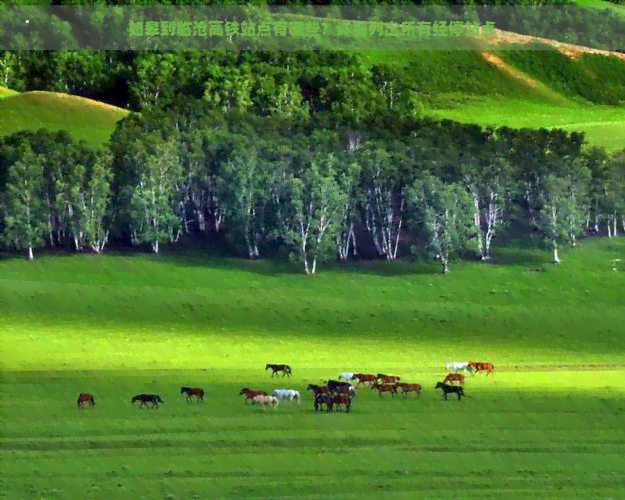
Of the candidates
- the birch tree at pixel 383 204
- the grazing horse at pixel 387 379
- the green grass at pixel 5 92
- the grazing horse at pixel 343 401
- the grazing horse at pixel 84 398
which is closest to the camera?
the grazing horse at pixel 343 401

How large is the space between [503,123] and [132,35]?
14652mm

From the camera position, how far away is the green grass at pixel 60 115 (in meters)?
36.2

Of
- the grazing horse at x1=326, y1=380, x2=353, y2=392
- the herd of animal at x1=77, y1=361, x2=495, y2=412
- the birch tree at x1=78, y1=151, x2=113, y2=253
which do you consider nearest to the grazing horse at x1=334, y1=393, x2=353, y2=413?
the herd of animal at x1=77, y1=361, x2=495, y2=412

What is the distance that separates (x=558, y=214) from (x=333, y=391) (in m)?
15.7

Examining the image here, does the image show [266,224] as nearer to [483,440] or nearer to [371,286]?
[371,286]

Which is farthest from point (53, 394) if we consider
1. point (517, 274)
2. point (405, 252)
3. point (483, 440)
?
point (517, 274)

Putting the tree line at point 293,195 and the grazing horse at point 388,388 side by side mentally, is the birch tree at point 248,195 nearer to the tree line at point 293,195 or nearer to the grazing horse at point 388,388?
the tree line at point 293,195

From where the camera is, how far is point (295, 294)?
33594mm

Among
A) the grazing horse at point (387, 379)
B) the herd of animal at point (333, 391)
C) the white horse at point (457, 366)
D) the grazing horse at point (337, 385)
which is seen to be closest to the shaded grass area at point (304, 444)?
the herd of animal at point (333, 391)

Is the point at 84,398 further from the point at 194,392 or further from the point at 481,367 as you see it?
the point at 481,367

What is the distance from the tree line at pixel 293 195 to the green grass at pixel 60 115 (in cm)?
60

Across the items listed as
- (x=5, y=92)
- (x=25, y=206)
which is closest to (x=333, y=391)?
(x=25, y=206)

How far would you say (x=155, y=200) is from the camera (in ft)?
113

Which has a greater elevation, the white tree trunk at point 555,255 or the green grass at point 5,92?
the green grass at point 5,92
